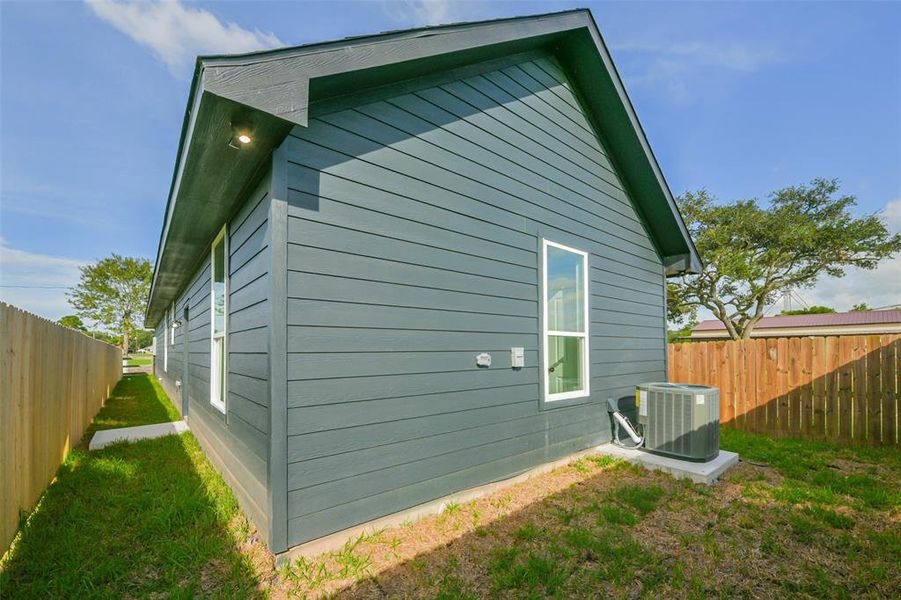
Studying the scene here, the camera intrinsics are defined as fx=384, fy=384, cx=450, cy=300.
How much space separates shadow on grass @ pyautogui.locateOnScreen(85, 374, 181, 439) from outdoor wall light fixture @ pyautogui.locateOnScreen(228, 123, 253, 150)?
6.17 metres

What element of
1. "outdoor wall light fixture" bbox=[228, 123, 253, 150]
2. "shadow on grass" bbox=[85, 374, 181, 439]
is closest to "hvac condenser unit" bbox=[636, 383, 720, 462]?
"outdoor wall light fixture" bbox=[228, 123, 253, 150]

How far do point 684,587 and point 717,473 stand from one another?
2296mm

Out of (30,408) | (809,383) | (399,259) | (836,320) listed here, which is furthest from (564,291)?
(836,320)

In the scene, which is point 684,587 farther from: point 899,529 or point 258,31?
point 258,31

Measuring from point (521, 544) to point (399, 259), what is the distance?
7.32ft

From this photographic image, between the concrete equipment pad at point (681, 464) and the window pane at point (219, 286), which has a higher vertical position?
the window pane at point (219, 286)

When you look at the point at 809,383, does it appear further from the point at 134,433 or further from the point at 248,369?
the point at 134,433

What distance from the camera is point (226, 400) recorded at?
368cm

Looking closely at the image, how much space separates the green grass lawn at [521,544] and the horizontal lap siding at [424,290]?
0.36 metres

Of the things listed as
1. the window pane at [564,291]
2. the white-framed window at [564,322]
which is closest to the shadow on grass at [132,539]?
the white-framed window at [564,322]

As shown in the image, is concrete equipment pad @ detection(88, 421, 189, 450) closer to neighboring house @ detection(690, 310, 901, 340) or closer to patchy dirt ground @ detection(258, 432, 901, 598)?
patchy dirt ground @ detection(258, 432, 901, 598)

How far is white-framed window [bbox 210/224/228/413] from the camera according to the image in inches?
163

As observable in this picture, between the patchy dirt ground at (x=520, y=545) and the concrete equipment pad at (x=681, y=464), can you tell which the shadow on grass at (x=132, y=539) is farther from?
the concrete equipment pad at (x=681, y=464)

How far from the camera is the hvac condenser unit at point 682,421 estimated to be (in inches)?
165
